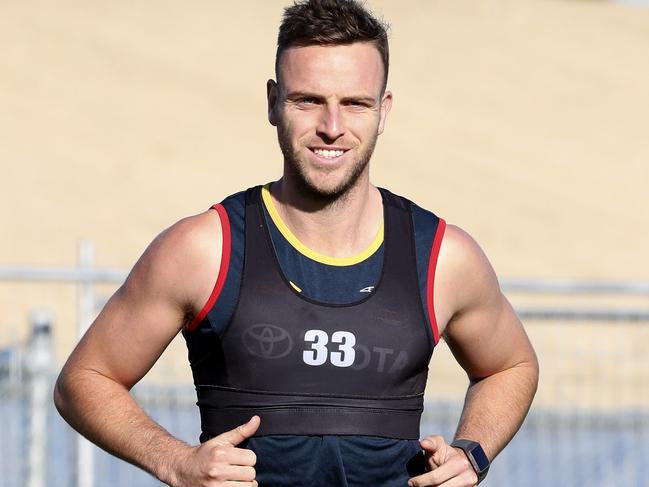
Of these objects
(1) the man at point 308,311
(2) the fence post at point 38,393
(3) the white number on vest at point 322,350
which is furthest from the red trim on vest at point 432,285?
(2) the fence post at point 38,393

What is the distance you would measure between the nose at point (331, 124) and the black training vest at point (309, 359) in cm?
34

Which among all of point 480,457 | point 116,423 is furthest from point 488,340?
point 116,423

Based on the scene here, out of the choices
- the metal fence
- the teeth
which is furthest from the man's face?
the metal fence

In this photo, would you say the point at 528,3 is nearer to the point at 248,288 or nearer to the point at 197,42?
the point at 197,42

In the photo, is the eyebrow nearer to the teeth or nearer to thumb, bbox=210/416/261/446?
the teeth

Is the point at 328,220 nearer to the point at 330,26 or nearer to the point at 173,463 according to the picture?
the point at 330,26

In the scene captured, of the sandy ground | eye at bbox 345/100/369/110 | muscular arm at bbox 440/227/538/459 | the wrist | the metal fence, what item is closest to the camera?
the wrist

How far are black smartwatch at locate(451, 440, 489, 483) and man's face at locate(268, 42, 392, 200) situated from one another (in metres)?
0.73

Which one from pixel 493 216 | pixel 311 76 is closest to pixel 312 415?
pixel 311 76

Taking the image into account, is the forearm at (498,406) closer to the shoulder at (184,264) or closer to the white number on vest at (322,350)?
the white number on vest at (322,350)

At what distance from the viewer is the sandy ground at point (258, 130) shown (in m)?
21.0

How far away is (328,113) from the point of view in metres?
3.78

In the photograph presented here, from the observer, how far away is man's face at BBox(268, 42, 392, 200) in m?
3.79

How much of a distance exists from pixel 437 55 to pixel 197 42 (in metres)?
5.20
